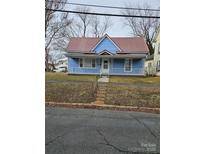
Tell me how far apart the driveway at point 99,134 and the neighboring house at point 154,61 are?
0.61 metres

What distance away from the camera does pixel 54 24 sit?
2682mm

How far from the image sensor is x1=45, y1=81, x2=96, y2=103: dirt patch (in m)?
2.78

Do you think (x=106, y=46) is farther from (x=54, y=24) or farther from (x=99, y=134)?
(x=99, y=134)

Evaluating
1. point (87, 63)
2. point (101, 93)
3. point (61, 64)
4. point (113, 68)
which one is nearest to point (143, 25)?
point (113, 68)

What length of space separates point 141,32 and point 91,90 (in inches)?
44.9

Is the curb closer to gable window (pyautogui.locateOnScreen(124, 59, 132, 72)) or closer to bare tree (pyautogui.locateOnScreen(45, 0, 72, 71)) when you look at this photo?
gable window (pyautogui.locateOnScreen(124, 59, 132, 72))

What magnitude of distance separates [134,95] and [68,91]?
3.44ft

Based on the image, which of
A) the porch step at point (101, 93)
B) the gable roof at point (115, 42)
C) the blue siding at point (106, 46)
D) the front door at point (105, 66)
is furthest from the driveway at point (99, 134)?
Result: the blue siding at point (106, 46)

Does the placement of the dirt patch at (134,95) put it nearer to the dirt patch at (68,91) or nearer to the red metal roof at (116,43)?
the dirt patch at (68,91)

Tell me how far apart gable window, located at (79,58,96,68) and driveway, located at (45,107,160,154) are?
2.44 ft

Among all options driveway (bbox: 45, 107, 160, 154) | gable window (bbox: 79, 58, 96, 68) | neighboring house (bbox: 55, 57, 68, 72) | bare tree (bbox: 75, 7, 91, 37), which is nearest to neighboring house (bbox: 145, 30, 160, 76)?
driveway (bbox: 45, 107, 160, 154)
